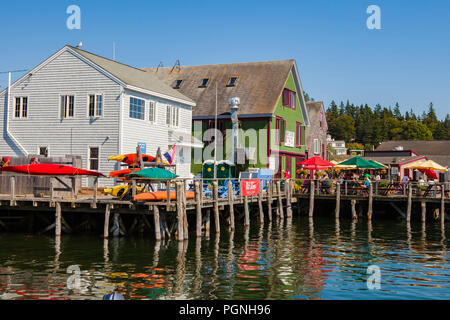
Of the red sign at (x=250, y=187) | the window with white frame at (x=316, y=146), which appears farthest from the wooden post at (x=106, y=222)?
the window with white frame at (x=316, y=146)

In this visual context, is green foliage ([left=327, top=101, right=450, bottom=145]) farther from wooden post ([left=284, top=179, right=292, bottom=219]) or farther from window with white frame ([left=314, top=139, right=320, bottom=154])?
wooden post ([left=284, top=179, right=292, bottom=219])

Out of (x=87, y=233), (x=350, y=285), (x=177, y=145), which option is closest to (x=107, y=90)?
(x=177, y=145)

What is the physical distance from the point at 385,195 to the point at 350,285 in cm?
2048

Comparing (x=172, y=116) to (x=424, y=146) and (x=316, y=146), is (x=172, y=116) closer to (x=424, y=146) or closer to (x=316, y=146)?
(x=316, y=146)

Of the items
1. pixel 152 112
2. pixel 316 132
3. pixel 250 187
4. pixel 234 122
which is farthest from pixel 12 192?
pixel 316 132

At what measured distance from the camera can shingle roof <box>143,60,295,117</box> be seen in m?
40.8

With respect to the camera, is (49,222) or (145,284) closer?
(145,284)

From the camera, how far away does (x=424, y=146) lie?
267ft

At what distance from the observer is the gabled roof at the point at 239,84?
4081 cm

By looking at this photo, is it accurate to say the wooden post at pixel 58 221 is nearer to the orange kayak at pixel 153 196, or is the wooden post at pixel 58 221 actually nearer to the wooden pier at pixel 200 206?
the wooden pier at pixel 200 206

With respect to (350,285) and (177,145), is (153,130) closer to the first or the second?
(177,145)

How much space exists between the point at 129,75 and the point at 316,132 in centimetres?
2926

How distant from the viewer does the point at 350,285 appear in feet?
48.6

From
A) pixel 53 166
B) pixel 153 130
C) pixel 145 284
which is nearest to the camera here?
pixel 145 284
